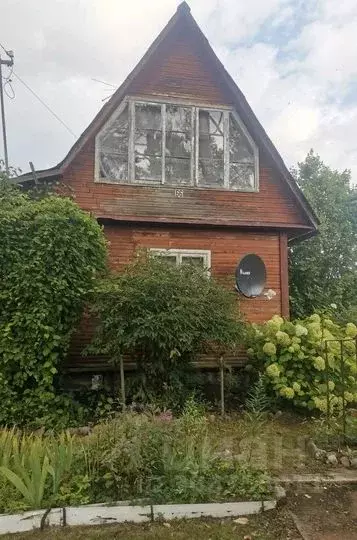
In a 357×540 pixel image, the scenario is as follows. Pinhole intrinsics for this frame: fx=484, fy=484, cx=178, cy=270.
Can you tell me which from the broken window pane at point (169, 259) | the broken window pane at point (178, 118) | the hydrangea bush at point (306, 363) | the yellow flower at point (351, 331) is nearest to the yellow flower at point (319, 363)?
the hydrangea bush at point (306, 363)

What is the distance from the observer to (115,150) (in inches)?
411

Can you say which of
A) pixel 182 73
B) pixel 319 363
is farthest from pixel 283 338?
pixel 182 73

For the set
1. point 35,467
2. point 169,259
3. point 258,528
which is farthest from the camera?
point 169,259

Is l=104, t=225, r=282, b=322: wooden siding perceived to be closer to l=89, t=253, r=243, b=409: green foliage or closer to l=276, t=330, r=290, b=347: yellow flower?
l=89, t=253, r=243, b=409: green foliage

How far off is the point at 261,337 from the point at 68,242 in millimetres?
3877

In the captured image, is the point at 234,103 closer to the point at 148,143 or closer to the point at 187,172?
the point at 187,172

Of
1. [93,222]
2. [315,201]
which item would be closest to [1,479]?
[93,222]

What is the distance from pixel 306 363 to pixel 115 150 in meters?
5.90

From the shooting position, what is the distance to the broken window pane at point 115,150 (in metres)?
10.4

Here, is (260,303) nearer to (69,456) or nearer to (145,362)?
(145,362)

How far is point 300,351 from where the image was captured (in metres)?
8.22

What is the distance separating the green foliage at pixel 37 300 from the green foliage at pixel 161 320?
55 centimetres

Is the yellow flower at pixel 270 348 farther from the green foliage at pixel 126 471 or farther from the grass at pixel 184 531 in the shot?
the grass at pixel 184 531

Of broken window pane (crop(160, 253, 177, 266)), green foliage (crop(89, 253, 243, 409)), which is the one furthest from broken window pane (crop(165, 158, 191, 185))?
green foliage (crop(89, 253, 243, 409))
